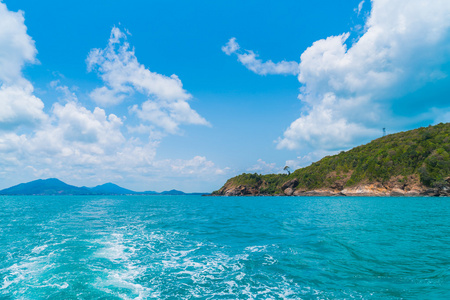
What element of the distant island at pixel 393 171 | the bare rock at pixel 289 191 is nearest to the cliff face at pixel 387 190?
the distant island at pixel 393 171

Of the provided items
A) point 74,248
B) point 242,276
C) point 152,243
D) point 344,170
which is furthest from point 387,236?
point 344,170

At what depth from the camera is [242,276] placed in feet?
43.6

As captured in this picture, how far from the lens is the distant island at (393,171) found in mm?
110000

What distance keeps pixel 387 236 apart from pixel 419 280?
39.8 feet

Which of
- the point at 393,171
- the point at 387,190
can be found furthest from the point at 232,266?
the point at 393,171

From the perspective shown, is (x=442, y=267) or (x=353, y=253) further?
(x=353, y=253)

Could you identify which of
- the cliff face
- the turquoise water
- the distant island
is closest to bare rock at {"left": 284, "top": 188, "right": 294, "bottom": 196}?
the distant island

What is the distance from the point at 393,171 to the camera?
431 ft

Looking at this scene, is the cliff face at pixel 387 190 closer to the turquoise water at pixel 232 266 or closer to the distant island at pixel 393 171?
the distant island at pixel 393 171

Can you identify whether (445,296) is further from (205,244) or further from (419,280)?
(205,244)

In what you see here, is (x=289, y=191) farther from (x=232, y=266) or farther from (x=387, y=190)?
(x=232, y=266)

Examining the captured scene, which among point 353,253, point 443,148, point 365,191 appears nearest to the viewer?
point 353,253

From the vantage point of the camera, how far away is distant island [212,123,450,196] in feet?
361

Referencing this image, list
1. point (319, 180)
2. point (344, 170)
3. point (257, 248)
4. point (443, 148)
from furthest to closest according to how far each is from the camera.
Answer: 1. point (319, 180)
2. point (344, 170)
3. point (443, 148)
4. point (257, 248)
